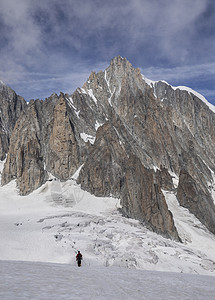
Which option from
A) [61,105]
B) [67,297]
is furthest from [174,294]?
[61,105]

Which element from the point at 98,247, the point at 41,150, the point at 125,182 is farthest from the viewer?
the point at 41,150

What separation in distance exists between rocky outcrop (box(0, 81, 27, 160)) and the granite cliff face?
954 inches

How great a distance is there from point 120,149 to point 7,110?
2871 inches

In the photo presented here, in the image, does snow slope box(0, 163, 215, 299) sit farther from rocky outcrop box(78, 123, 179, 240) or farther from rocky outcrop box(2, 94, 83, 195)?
rocky outcrop box(2, 94, 83, 195)

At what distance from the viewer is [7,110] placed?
130625 mm

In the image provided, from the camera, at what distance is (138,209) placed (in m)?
65.3

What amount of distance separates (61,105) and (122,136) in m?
24.5

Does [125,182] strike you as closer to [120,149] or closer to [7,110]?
[120,149]

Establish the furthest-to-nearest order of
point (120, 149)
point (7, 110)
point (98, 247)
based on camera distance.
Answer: point (7, 110)
point (120, 149)
point (98, 247)

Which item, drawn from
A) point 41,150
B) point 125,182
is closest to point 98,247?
point 125,182

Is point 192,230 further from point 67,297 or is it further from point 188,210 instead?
point 67,297

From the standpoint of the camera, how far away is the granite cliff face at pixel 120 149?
71.5 meters

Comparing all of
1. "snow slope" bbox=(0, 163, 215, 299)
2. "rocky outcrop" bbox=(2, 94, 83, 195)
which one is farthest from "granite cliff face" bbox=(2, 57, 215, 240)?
"snow slope" bbox=(0, 163, 215, 299)

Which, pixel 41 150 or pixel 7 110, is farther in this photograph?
pixel 7 110
